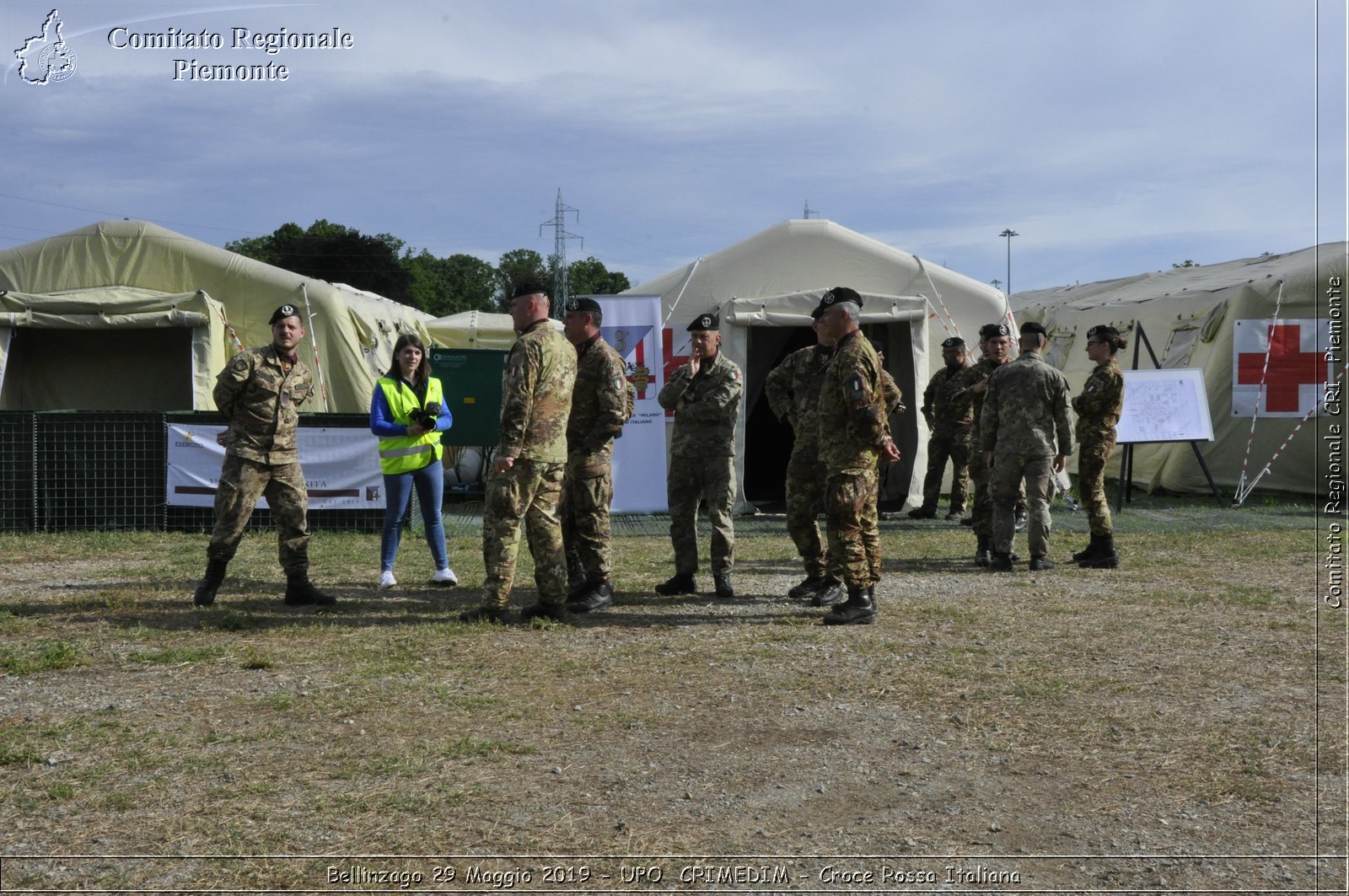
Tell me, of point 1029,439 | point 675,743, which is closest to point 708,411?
point 1029,439

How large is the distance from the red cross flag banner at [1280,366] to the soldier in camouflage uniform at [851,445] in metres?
10.2

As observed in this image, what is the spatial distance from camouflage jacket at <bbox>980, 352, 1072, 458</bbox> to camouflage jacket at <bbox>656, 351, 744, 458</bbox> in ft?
8.24

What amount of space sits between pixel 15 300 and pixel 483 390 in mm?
5524

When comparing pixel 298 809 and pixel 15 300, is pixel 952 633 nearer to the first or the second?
pixel 298 809

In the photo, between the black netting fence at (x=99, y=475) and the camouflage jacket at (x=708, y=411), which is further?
the black netting fence at (x=99, y=475)

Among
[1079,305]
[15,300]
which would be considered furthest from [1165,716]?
[1079,305]

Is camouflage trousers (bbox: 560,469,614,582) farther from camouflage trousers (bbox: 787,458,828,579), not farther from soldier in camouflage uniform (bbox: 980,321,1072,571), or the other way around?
soldier in camouflage uniform (bbox: 980,321,1072,571)

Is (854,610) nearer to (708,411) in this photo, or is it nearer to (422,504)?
(708,411)

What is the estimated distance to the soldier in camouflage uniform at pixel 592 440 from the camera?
7.42 meters

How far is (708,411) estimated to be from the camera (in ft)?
26.6

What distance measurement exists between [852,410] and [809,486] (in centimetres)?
116

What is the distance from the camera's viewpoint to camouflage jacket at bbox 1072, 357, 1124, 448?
977 centimetres

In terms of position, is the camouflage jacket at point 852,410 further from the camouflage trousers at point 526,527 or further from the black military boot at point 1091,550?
the black military boot at point 1091,550

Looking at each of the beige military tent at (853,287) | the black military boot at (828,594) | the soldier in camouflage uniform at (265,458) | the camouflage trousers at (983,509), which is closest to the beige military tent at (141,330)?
the beige military tent at (853,287)
